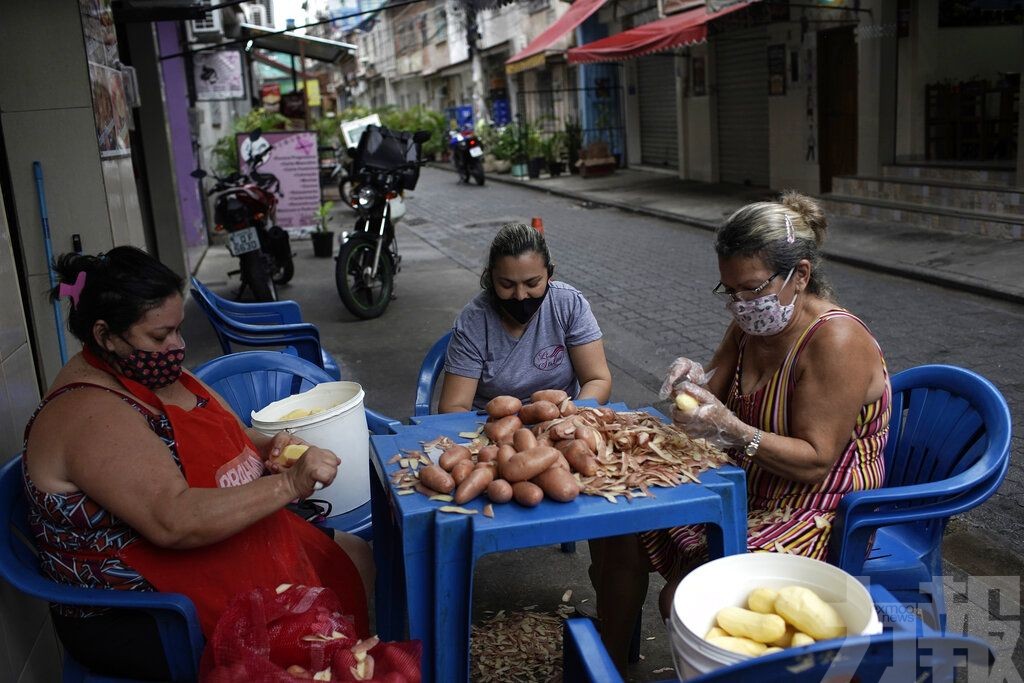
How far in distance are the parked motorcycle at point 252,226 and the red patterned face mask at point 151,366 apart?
6.43m

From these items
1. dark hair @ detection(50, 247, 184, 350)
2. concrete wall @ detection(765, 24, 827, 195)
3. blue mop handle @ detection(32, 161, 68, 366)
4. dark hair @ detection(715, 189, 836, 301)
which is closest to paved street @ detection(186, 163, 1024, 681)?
dark hair @ detection(715, 189, 836, 301)

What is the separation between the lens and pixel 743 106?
16.5 m

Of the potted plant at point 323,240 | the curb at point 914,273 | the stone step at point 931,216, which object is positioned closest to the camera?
the curb at point 914,273

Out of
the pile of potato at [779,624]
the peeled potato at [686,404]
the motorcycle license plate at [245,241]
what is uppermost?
the motorcycle license plate at [245,241]

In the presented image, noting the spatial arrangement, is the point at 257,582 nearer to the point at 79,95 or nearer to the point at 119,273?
the point at 119,273

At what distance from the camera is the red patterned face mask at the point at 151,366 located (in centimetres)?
228

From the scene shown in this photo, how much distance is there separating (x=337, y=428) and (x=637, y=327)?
469cm

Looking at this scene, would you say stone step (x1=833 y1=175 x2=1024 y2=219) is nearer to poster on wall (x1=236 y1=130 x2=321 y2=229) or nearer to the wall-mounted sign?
the wall-mounted sign

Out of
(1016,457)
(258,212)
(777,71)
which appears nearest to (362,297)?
(258,212)

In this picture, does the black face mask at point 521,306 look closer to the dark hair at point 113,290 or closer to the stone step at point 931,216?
the dark hair at point 113,290

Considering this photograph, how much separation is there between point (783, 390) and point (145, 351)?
1739 millimetres

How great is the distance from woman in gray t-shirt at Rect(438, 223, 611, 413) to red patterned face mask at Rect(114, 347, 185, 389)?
3.67 feet

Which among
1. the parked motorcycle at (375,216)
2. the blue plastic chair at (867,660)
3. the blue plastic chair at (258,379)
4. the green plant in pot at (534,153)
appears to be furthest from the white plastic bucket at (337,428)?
the green plant in pot at (534,153)

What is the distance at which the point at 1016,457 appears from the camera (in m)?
4.30
